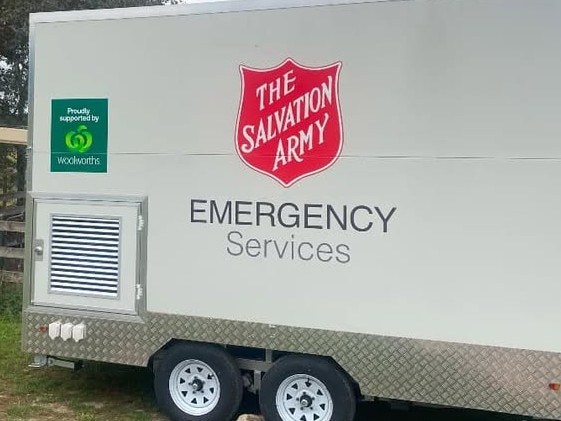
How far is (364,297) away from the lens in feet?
17.3

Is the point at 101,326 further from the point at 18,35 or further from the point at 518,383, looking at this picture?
the point at 18,35

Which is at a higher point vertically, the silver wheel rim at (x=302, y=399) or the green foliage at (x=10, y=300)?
the green foliage at (x=10, y=300)

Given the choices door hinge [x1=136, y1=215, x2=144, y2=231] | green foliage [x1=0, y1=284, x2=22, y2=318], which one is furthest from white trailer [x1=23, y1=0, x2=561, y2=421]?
green foliage [x1=0, y1=284, x2=22, y2=318]

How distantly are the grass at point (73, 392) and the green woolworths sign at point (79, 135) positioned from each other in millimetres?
1925

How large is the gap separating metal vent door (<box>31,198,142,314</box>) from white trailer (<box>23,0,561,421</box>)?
16 mm

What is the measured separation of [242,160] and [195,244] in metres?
0.70

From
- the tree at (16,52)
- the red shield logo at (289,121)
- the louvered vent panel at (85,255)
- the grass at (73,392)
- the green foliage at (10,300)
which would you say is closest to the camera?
the red shield logo at (289,121)

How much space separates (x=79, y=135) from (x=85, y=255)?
92 cm

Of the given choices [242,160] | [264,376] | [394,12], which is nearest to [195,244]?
[242,160]

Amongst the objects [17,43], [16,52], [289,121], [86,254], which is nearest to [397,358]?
[289,121]

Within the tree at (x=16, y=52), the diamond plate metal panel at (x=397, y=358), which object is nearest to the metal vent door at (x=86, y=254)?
the diamond plate metal panel at (x=397, y=358)

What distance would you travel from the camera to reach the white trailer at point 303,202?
4.93 metres

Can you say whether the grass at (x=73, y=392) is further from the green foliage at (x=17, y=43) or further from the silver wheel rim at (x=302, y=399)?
the green foliage at (x=17, y=43)

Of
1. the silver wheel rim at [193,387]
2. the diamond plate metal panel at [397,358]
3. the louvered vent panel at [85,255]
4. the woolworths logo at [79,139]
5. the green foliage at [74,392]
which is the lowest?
the green foliage at [74,392]
